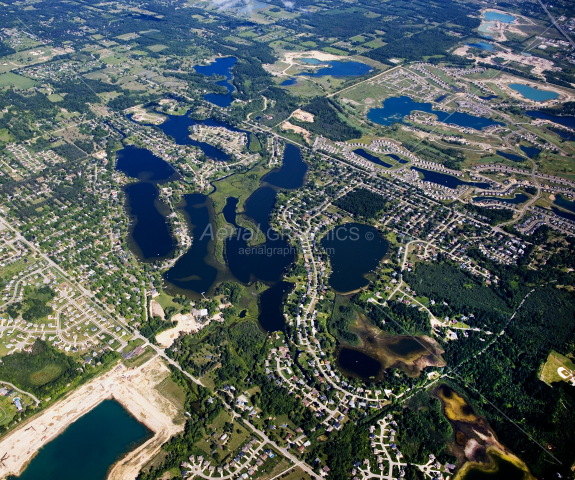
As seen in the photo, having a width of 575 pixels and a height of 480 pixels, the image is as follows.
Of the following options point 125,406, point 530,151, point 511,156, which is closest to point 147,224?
point 125,406

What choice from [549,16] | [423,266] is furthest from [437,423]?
[549,16]

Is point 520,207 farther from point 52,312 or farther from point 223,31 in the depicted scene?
point 223,31

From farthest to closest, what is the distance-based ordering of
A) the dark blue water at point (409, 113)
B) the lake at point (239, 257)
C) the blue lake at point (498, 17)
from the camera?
the blue lake at point (498, 17)
the dark blue water at point (409, 113)
the lake at point (239, 257)

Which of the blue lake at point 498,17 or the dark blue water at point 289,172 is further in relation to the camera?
the blue lake at point 498,17

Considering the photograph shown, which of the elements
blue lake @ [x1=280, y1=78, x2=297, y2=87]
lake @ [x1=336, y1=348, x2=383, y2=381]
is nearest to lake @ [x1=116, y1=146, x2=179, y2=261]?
lake @ [x1=336, y1=348, x2=383, y2=381]

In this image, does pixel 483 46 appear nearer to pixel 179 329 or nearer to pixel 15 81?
pixel 15 81

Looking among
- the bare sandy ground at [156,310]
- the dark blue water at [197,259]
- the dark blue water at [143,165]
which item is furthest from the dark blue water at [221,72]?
the bare sandy ground at [156,310]

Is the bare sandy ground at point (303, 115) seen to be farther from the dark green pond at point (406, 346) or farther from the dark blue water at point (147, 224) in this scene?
the dark green pond at point (406, 346)
